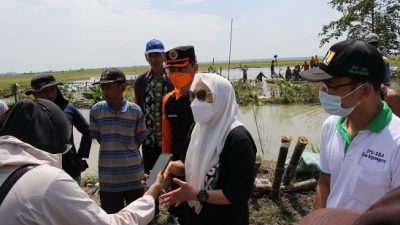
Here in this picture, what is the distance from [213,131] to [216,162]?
19 centimetres

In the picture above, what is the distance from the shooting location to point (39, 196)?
1.38 metres

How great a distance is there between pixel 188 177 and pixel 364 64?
1266 mm

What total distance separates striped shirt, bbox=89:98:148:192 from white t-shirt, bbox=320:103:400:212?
2191 mm

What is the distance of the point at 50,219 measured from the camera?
4.65 feet

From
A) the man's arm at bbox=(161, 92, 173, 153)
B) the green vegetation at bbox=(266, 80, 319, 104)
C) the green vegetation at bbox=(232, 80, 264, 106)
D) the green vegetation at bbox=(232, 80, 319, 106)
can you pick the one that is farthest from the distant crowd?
the green vegetation at bbox=(266, 80, 319, 104)

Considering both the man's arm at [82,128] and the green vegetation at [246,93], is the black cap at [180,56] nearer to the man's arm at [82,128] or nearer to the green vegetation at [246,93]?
the man's arm at [82,128]

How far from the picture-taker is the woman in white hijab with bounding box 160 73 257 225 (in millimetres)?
2191

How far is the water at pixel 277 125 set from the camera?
909cm

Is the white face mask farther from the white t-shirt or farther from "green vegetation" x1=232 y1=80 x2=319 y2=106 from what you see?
"green vegetation" x1=232 y1=80 x2=319 y2=106

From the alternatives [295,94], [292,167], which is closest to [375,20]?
[295,94]

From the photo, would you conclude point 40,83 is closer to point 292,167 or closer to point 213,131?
point 213,131

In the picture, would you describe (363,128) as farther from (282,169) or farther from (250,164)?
(282,169)

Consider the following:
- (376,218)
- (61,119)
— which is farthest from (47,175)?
(376,218)

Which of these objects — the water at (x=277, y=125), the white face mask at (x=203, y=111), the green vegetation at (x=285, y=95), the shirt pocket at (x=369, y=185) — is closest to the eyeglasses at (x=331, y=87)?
the shirt pocket at (x=369, y=185)
